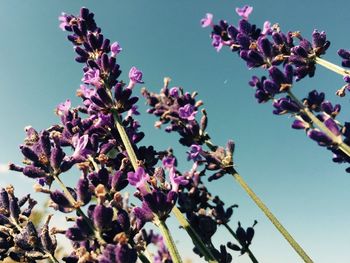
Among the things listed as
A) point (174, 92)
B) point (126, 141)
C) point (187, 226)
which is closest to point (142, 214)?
point (187, 226)

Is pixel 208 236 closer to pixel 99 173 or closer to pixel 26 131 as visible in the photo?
pixel 99 173

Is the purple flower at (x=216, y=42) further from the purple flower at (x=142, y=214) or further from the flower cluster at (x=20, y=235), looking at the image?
the flower cluster at (x=20, y=235)

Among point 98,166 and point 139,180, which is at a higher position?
point 98,166

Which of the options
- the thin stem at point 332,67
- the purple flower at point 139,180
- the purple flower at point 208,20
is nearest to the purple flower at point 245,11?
the purple flower at point 208,20

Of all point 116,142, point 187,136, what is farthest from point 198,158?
point 116,142

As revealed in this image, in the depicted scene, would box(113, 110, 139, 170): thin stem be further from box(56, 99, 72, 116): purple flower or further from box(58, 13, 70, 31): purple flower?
box(58, 13, 70, 31): purple flower

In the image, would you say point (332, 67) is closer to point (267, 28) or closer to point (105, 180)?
point (267, 28)

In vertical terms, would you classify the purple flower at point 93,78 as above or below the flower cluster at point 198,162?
above
